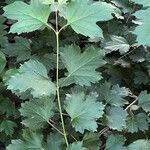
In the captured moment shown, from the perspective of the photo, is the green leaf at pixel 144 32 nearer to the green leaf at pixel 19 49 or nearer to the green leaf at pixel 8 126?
the green leaf at pixel 19 49

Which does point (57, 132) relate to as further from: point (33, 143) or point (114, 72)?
point (114, 72)

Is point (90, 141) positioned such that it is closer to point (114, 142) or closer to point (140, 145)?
point (114, 142)

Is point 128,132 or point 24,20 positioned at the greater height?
point 24,20

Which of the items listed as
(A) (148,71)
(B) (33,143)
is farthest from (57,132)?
(A) (148,71)

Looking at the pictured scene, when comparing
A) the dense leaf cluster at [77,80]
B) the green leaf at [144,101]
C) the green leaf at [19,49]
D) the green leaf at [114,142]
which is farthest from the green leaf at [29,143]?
the green leaf at [19,49]

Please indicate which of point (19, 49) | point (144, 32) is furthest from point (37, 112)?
point (19, 49)
